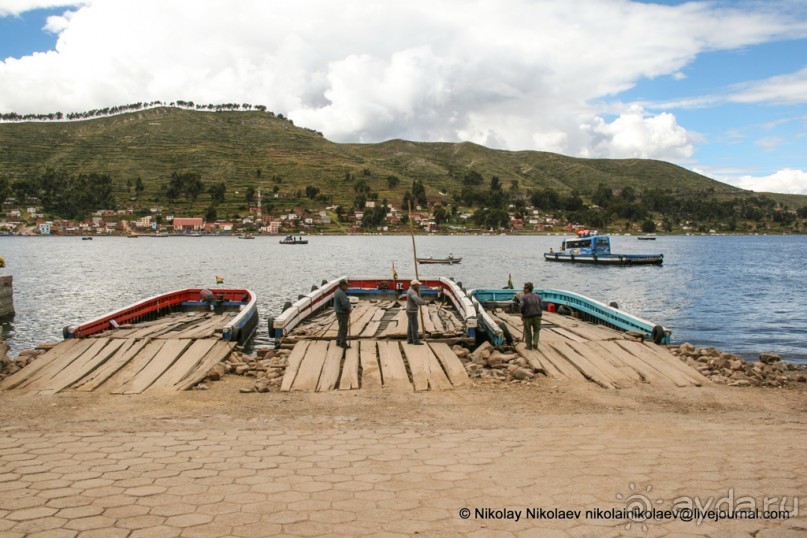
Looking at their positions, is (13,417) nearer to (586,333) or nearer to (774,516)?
(774,516)

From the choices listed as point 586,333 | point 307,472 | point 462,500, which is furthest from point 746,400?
point 307,472

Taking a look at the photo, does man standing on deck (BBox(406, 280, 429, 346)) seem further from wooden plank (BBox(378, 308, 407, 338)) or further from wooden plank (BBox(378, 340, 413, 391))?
wooden plank (BBox(378, 308, 407, 338))

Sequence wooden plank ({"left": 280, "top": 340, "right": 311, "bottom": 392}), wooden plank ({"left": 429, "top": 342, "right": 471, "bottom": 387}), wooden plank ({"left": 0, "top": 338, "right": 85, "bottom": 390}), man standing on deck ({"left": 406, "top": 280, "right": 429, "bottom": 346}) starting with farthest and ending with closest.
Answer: man standing on deck ({"left": 406, "top": 280, "right": 429, "bottom": 346}), wooden plank ({"left": 429, "top": 342, "right": 471, "bottom": 387}), wooden plank ({"left": 280, "top": 340, "right": 311, "bottom": 392}), wooden plank ({"left": 0, "top": 338, "right": 85, "bottom": 390})

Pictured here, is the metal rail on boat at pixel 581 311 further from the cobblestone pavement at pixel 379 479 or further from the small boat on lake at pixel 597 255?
the small boat on lake at pixel 597 255

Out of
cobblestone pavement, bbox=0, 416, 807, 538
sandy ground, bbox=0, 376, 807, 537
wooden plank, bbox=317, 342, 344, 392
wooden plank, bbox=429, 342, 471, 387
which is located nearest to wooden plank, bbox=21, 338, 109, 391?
sandy ground, bbox=0, 376, 807, 537

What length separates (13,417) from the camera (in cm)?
1039

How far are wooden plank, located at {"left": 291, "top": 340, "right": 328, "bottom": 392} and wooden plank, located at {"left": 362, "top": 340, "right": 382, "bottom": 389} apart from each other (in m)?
1.07

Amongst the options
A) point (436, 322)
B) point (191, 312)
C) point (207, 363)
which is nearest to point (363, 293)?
point (191, 312)

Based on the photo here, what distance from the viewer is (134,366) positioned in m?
14.3

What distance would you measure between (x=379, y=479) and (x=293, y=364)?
7739mm

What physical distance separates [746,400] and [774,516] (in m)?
7.31

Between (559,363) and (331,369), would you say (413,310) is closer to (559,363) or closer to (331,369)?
(331,369)

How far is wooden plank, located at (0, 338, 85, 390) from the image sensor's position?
1286 cm

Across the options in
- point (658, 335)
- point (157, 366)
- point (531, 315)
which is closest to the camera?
point (157, 366)
